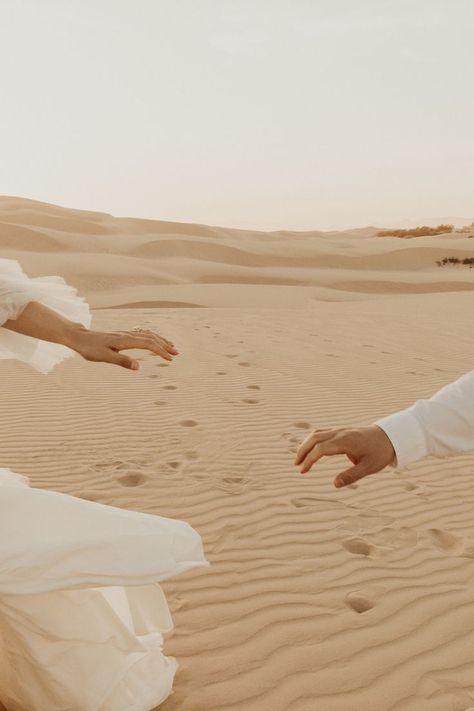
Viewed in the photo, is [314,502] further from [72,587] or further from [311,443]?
[72,587]

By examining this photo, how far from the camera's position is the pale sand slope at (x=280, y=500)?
9.27ft

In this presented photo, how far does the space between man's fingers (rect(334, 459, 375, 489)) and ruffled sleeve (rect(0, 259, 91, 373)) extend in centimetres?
118

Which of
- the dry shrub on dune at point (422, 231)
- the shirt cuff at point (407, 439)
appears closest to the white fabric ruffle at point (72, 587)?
the shirt cuff at point (407, 439)

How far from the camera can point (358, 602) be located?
3355 millimetres

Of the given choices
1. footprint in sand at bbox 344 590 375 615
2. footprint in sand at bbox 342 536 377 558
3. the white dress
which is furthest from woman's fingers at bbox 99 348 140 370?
footprint in sand at bbox 342 536 377 558

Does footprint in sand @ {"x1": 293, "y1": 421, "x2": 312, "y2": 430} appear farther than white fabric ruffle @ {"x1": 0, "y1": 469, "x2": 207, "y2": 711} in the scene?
Yes

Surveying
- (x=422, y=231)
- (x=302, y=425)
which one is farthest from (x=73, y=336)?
(x=422, y=231)

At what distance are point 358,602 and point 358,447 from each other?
5.95 ft

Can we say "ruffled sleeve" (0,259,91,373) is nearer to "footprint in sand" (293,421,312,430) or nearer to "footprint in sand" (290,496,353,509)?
"footprint in sand" (290,496,353,509)

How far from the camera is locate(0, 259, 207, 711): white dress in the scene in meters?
1.76

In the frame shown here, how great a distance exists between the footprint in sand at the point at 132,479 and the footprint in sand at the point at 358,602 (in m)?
1.88

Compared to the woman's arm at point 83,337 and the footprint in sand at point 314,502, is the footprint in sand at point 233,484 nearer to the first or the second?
the footprint in sand at point 314,502

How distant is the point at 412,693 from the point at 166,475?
2606mm

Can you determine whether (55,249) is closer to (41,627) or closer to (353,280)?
(353,280)
